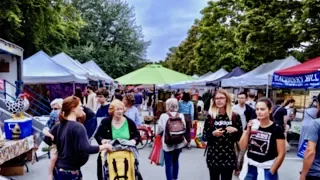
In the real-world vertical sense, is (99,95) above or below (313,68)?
below

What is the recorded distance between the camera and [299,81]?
9.22 metres

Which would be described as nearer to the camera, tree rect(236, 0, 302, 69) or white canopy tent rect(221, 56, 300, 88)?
white canopy tent rect(221, 56, 300, 88)

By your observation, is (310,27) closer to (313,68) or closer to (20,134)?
(313,68)

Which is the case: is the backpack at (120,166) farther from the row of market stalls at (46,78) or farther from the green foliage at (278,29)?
the row of market stalls at (46,78)

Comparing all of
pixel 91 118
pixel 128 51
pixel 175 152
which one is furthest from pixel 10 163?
pixel 128 51

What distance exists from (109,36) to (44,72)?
20260 millimetres

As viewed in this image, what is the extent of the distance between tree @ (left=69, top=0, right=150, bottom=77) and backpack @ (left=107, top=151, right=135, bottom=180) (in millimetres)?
30190

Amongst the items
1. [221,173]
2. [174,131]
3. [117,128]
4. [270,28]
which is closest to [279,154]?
[221,173]

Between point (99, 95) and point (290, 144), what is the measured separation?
21.1ft

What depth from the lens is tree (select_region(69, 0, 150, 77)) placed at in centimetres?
3469

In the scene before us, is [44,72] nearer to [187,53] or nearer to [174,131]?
[174,131]

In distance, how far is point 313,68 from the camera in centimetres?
868

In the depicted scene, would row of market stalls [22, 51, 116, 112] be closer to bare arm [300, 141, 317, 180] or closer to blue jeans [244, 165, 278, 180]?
blue jeans [244, 165, 278, 180]

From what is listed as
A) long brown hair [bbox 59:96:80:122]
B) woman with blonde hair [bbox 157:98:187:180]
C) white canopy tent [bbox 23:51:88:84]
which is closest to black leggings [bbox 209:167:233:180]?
woman with blonde hair [bbox 157:98:187:180]
